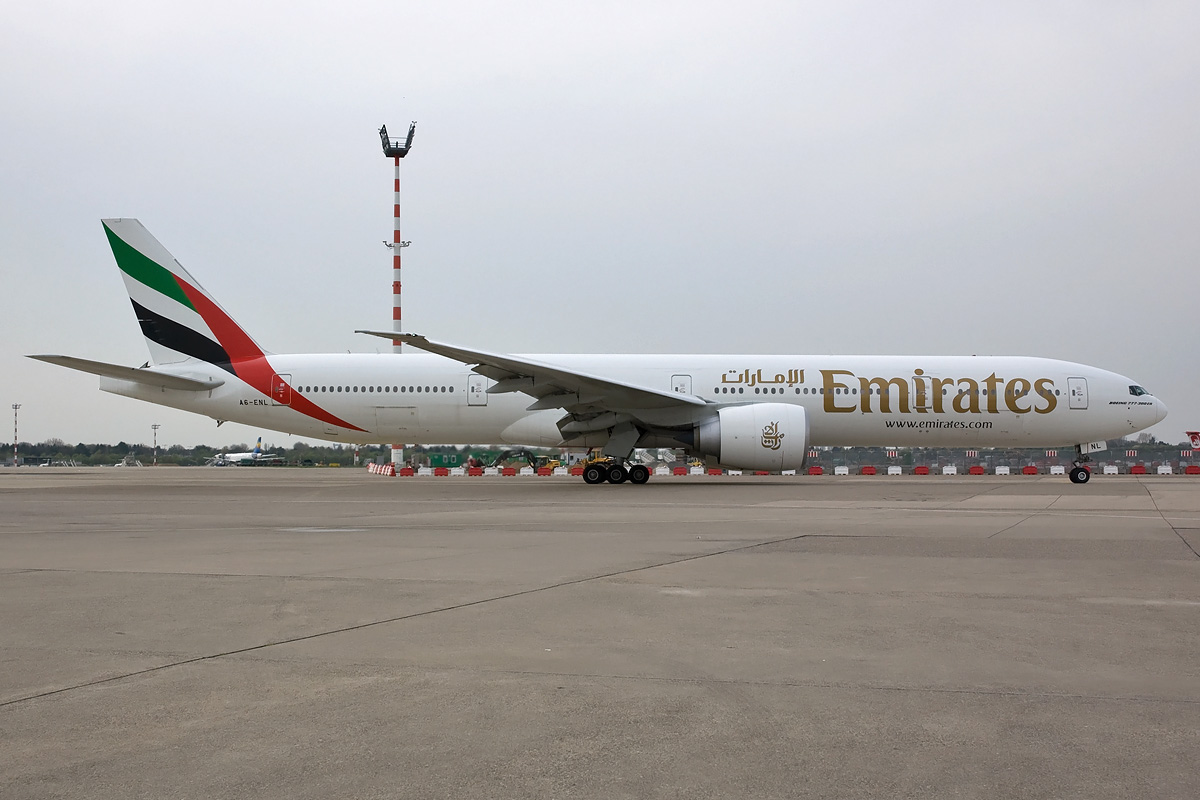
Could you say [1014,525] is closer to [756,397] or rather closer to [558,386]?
[558,386]

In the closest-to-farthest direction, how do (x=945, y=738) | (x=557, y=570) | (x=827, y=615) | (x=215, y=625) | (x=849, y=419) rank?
1. (x=945, y=738)
2. (x=215, y=625)
3. (x=827, y=615)
4. (x=557, y=570)
5. (x=849, y=419)

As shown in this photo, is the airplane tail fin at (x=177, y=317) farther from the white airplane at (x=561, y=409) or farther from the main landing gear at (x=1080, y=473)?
the main landing gear at (x=1080, y=473)

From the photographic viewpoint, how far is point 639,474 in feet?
68.3

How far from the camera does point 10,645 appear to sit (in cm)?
416

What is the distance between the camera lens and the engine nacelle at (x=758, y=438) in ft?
61.9

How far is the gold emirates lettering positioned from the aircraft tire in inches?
183

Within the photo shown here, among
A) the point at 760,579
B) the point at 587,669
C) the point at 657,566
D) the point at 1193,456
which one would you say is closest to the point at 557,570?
the point at 657,566

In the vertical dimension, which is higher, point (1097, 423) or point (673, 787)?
point (1097, 423)

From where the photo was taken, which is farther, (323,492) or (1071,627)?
(323,492)

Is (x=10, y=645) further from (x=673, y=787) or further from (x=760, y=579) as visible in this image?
(x=760, y=579)

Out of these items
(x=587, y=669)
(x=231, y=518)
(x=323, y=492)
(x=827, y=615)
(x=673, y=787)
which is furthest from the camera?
(x=323, y=492)

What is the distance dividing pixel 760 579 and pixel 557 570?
4.98 ft

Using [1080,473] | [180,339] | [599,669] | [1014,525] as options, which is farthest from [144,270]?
[1080,473]

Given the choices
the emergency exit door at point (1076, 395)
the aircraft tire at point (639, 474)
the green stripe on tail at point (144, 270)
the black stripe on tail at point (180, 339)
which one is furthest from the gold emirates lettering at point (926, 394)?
the green stripe on tail at point (144, 270)
